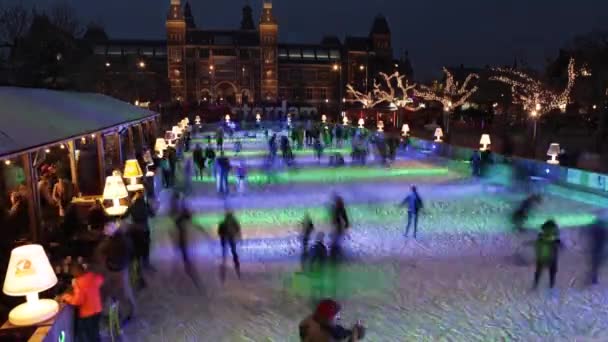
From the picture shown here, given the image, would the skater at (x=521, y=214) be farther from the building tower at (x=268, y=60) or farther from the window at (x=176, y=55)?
the window at (x=176, y=55)

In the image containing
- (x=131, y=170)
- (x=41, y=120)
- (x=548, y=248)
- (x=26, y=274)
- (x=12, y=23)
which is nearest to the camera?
(x=26, y=274)

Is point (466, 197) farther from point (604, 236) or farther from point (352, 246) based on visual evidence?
point (604, 236)

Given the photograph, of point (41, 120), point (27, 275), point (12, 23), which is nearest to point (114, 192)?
point (41, 120)

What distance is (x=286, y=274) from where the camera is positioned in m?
8.24

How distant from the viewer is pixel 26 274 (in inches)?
166

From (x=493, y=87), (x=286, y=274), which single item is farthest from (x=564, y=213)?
(x=493, y=87)

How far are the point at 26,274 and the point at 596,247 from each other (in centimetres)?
715

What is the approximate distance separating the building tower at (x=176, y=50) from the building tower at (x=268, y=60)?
12.4 meters

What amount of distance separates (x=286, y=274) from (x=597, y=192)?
8.85 m

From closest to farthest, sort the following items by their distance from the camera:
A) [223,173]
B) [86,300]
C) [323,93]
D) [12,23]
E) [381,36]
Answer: [86,300]
[223,173]
[12,23]
[323,93]
[381,36]

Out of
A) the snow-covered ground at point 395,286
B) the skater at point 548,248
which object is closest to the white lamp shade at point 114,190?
the snow-covered ground at point 395,286

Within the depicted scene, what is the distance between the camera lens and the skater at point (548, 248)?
694 centimetres

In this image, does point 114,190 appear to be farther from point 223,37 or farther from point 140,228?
point 223,37

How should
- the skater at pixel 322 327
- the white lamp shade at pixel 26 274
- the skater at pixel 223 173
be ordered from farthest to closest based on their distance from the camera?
the skater at pixel 223 173 < the white lamp shade at pixel 26 274 < the skater at pixel 322 327
